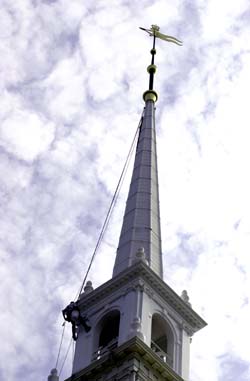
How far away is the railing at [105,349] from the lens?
65.1 metres

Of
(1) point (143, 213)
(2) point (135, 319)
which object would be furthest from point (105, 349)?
(1) point (143, 213)

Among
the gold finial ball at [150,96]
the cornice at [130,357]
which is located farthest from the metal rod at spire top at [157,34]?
the cornice at [130,357]

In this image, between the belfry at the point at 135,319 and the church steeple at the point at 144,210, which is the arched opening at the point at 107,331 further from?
the church steeple at the point at 144,210

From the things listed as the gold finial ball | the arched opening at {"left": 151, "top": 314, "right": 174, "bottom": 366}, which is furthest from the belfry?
the gold finial ball

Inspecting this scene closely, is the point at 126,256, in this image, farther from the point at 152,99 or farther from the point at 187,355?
the point at 152,99

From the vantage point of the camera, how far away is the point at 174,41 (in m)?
98.2

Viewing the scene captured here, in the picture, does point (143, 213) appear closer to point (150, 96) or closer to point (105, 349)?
point (105, 349)

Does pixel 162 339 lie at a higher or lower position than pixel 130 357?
higher

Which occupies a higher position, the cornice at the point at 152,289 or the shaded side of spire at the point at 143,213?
the shaded side of spire at the point at 143,213

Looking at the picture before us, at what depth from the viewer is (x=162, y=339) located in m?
69.8

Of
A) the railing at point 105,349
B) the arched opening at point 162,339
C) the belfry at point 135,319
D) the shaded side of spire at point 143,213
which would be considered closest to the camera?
the belfry at point 135,319

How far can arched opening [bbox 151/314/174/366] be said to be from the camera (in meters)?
66.5

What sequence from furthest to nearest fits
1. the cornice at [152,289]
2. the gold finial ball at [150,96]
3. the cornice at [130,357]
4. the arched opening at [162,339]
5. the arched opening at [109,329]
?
the gold finial ball at [150,96], the arched opening at [109,329], the cornice at [152,289], the arched opening at [162,339], the cornice at [130,357]

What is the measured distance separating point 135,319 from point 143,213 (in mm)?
13354
